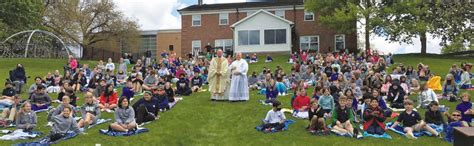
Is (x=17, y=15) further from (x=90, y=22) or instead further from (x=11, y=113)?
(x=11, y=113)

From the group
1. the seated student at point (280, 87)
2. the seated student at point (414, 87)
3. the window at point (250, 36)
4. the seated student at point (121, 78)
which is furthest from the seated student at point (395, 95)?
the window at point (250, 36)

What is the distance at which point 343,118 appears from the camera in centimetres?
1296

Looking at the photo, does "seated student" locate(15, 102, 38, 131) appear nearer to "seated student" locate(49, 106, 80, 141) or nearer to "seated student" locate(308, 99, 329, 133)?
"seated student" locate(49, 106, 80, 141)

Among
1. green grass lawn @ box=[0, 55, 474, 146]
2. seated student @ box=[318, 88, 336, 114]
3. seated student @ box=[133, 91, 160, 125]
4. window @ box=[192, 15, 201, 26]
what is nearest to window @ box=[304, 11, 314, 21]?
window @ box=[192, 15, 201, 26]

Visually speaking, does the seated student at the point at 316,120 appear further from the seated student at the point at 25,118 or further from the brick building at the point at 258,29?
the brick building at the point at 258,29

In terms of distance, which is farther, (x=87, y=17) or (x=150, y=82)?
(x=87, y=17)

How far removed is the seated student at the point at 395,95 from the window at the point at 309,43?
2974 cm

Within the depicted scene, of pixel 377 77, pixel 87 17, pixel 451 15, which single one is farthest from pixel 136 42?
pixel 377 77

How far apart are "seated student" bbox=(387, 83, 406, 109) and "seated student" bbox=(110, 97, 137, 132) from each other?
8999 millimetres

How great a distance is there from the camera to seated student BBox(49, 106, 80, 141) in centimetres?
1202

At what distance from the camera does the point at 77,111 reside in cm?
1590

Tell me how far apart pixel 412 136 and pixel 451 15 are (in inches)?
1365

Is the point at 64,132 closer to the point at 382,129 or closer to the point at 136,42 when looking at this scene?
the point at 382,129

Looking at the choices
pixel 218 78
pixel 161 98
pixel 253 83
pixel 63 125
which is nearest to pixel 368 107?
pixel 218 78
